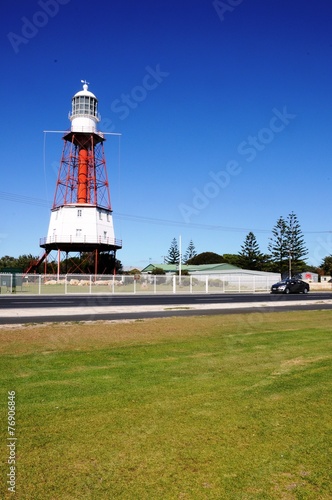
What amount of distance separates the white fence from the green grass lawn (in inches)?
1073

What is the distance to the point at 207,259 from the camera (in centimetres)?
10694

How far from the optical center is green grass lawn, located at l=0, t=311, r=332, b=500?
10.2ft

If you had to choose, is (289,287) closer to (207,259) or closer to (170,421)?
(170,421)

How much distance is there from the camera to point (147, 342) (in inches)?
366

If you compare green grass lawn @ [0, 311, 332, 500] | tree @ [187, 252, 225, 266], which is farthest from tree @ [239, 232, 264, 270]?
green grass lawn @ [0, 311, 332, 500]

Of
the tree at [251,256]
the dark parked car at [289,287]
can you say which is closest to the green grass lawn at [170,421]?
the dark parked car at [289,287]

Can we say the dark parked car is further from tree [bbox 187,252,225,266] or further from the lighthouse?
tree [bbox 187,252,225,266]

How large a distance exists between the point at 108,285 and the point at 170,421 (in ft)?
113

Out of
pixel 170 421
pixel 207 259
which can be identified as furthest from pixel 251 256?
pixel 170 421

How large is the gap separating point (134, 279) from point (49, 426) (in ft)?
114

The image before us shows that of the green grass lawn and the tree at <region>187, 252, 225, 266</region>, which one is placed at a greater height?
the tree at <region>187, 252, 225, 266</region>

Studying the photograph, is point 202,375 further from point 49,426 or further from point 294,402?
point 49,426

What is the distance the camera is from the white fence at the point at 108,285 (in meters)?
34.7

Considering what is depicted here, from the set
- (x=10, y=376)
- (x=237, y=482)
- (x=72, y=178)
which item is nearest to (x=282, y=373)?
(x=237, y=482)
